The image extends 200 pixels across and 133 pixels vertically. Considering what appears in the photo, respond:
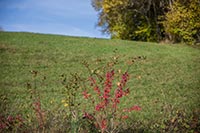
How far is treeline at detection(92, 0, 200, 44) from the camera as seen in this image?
3603 centimetres

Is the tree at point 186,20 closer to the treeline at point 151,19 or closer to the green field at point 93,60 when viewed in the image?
the treeline at point 151,19

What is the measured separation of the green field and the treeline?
506 cm

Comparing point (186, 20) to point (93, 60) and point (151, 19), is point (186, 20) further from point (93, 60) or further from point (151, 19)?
point (93, 60)

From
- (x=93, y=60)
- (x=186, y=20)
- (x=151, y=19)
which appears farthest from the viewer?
(x=151, y=19)

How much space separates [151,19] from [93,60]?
24299mm

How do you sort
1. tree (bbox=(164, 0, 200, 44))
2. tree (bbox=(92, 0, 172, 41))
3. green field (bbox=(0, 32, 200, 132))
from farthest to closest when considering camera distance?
tree (bbox=(92, 0, 172, 41)) → tree (bbox=(164, 0, 200, 44)) → green field (bbox=(0, 32, 200, 132))

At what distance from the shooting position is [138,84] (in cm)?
1756

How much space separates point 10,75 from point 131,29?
31.7 m

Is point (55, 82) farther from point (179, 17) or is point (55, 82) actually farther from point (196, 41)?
point (196, 41)

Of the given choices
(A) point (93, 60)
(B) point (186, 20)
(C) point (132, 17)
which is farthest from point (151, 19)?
(A) point (93, 60)

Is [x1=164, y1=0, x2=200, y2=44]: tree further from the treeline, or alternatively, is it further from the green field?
the green field

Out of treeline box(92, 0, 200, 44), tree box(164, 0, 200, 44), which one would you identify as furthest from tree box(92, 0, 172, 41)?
tree box(164, 0, 200, 44)

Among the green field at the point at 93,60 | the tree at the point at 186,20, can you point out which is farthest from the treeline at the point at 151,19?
the green field at the point at 93,60

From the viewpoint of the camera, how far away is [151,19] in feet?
151
